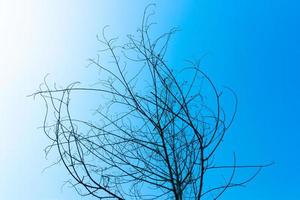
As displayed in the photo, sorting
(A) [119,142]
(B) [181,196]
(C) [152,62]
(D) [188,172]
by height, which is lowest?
→ (B) [181,196]

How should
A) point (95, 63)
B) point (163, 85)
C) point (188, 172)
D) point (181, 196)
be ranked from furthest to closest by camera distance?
point (95, 63) < point (163, 85) < point (188, 172) < point (181, 196)

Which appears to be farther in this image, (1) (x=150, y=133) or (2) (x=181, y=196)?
(1) (x=150, y=133)

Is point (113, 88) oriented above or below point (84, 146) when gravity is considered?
above

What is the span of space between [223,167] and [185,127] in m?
0.41

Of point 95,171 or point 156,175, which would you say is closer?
point 156,175

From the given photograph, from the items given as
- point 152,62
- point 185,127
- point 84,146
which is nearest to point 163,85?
point 152,62

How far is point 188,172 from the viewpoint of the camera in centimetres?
231

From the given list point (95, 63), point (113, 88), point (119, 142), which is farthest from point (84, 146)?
point (95, 63)

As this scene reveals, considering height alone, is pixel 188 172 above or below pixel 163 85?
Result: below

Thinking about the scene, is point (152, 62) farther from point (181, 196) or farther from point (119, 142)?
point (181, 196)

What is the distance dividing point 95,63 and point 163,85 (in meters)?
0.52

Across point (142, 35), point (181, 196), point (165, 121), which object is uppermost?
point (142, 35)

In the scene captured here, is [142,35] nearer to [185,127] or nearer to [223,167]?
[185,127]

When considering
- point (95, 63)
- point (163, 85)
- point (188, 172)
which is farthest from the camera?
point (95, 63)
